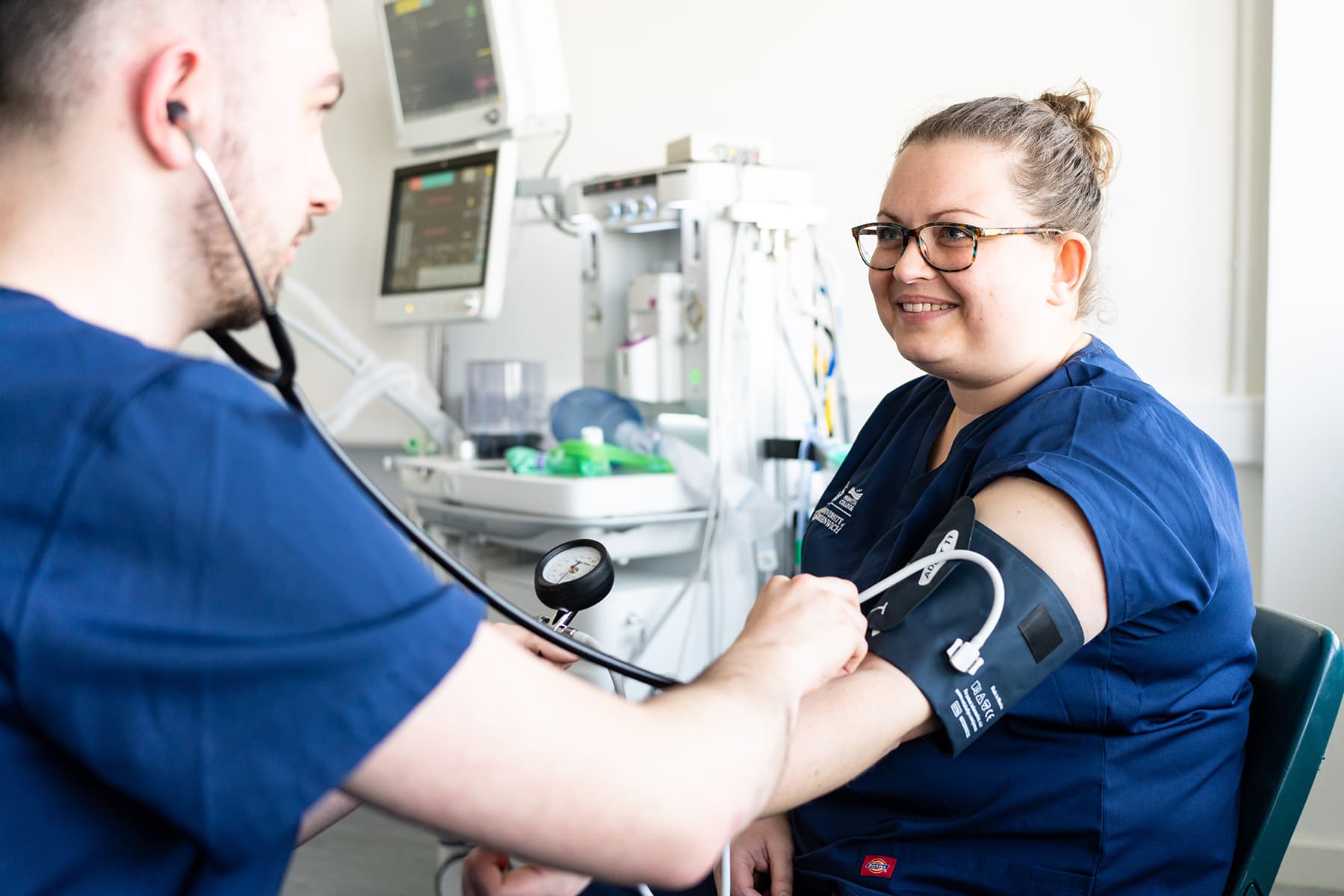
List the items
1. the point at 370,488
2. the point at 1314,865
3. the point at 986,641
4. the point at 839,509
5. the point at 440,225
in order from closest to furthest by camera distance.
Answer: the point at 370,488, the point at 986,641, the point at 839,509, the point at 1314,865, the point at 440,225

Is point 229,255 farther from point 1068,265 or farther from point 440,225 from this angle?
point 440,225

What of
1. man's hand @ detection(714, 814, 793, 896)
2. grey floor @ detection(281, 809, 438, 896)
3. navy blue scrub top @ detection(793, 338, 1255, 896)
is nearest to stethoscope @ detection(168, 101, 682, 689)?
navy blue scrub top @ detection(793, 338, 1255, 896)

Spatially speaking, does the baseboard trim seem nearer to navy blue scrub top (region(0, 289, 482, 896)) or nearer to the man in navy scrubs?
the man in navy scrubs

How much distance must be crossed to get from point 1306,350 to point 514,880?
196cm

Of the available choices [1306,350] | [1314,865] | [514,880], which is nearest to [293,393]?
[514,880]

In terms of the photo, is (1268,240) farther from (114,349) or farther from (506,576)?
(114,349)

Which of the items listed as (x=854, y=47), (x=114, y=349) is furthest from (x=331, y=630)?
(x=854, y=47)

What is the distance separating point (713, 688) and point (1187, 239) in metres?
2.14

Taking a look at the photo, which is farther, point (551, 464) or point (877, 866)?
point (551, 464)

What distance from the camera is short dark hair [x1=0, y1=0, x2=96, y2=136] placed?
2.06 feet

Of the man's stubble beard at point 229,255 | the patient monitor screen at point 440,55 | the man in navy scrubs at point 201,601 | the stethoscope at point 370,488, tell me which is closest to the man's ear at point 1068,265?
the stethoscope at point 370,488

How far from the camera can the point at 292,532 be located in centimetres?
54

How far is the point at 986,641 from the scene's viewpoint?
95 centimetres

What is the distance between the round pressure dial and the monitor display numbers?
Answer: 1.75 meters
